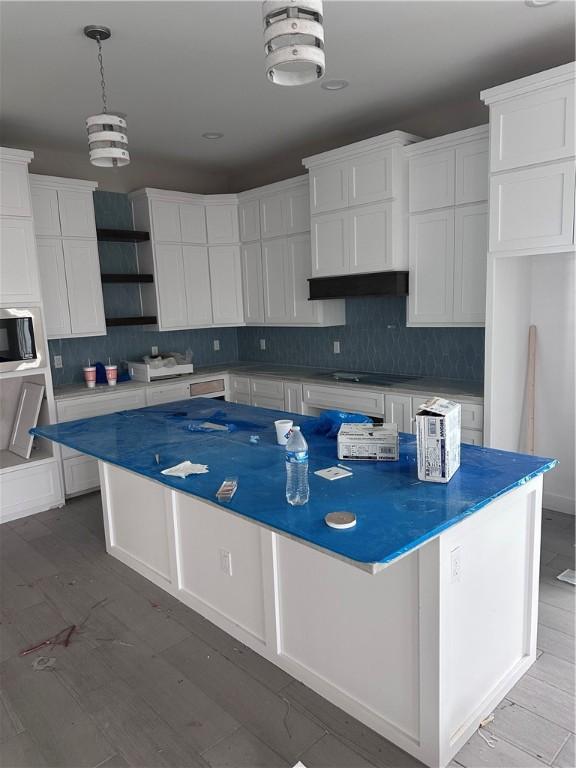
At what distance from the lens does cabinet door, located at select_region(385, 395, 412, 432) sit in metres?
3.93

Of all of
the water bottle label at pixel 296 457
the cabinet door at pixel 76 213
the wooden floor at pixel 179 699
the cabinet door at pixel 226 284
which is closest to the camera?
the wooden floor at pixel 179 699

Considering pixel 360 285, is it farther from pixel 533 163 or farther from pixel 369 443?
pixel 369 443

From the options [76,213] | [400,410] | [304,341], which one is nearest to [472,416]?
[400,410]

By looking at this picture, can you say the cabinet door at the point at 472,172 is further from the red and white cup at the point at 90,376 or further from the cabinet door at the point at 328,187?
the red and white cup at the point at 90,376

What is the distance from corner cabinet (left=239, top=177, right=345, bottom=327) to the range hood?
263 mm

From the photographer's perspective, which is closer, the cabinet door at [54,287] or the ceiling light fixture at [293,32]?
the ceiling light fixture at [293,32]

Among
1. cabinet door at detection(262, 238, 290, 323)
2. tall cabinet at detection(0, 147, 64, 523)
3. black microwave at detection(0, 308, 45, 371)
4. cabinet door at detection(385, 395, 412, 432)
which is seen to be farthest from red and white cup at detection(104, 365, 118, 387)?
cabinet door at detection(385, 395, 412, 432)

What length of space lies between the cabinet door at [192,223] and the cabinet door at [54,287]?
124 cm

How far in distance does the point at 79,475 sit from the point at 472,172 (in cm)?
373

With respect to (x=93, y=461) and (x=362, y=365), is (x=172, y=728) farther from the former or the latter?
(x=362, y=365)

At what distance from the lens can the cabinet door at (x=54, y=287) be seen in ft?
14.2

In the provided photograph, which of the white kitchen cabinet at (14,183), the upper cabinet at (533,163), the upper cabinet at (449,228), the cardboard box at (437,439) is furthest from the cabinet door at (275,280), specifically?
the cardboard box at (437,439)

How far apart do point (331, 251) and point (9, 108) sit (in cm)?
251

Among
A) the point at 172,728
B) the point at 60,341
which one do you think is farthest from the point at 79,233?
the point at 172,728
